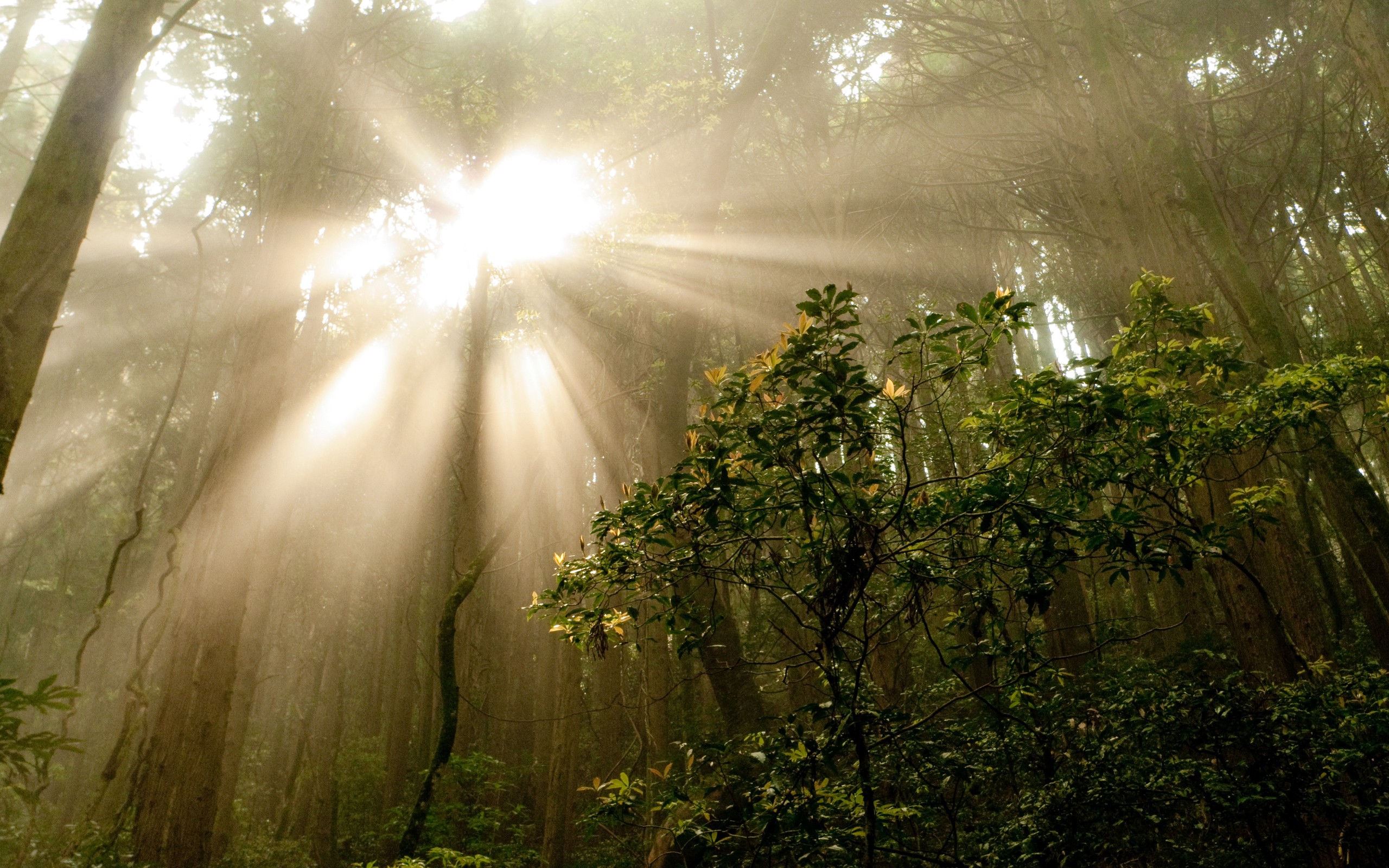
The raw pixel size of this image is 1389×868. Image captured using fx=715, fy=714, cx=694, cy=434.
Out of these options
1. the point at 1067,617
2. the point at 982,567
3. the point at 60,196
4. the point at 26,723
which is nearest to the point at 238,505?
the point at 60,196

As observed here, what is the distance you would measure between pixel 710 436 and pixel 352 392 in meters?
15.5

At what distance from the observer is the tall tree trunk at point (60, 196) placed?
3.16 metres

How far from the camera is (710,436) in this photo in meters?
3.33

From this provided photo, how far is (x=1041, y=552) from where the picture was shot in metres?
2.70

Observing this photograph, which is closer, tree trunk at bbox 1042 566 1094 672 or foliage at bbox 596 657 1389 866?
foliage at bbox 596 657 1389 866

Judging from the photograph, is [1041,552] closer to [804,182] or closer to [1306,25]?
[804,182]

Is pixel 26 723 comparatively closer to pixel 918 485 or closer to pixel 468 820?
pixel 918 485

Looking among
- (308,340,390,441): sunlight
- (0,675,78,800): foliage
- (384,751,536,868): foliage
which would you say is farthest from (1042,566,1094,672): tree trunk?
(308,340,390,441): sunlight

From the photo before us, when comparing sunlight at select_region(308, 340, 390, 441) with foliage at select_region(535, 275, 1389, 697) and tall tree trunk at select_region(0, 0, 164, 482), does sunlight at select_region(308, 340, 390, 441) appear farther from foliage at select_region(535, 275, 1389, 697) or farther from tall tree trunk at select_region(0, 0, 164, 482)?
foliage at select_region(535, 275, 1389, 697)

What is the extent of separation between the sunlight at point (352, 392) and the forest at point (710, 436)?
0.12m

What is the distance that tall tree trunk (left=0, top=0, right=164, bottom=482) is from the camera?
316 centimetres

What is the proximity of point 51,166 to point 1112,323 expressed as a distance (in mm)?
17101

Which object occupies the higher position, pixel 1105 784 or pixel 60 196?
pixel 60 196

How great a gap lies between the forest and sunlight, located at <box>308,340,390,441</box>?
0.12 metres
